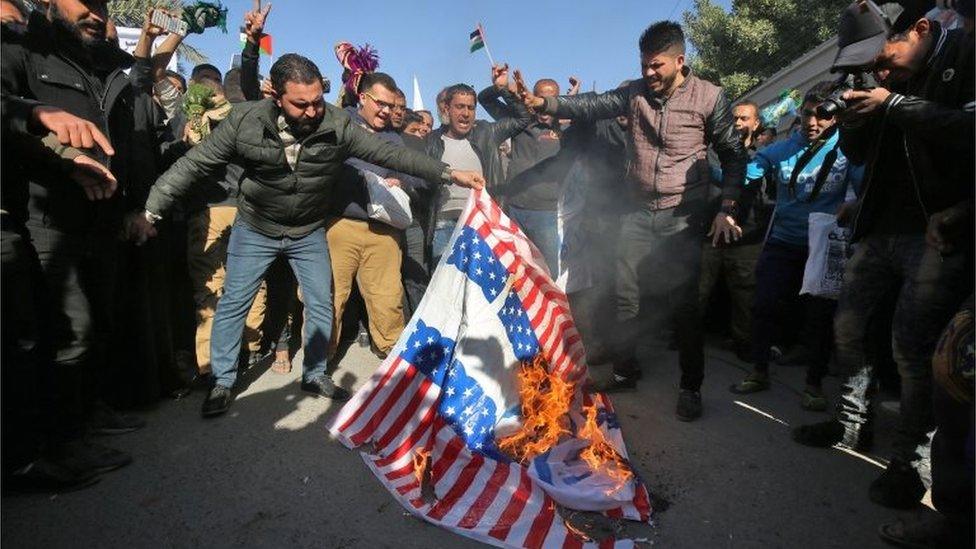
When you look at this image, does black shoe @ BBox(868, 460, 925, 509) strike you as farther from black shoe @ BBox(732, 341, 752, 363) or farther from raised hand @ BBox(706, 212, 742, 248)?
black shoe @ BBox(732, 341, 752, 363)

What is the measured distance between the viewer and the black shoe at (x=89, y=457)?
8.70ft

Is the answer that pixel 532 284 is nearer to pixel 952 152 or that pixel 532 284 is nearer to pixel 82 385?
pixel 952 152

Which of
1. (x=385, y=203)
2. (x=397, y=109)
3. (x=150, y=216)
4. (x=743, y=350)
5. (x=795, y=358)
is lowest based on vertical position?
(x=795, y=358)

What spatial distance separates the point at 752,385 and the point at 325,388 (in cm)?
307

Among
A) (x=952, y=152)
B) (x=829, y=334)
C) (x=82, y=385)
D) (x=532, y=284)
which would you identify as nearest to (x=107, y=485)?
(x=82, y=385)

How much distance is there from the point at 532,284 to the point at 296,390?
1922 mm

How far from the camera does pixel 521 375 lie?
10.2ft

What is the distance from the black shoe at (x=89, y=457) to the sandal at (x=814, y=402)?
4.10m

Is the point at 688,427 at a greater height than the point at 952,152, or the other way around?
the point at 952,152

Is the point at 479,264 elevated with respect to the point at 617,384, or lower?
elevated

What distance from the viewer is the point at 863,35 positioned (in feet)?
8.06

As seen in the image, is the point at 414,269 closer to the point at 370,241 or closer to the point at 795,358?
the point at 370,241

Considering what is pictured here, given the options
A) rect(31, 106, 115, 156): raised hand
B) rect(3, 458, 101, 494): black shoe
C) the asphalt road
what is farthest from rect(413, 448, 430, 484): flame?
rect(31, 106, 115, 156): raised hand

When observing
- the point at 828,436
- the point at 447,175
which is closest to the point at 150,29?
the point at 447,175
